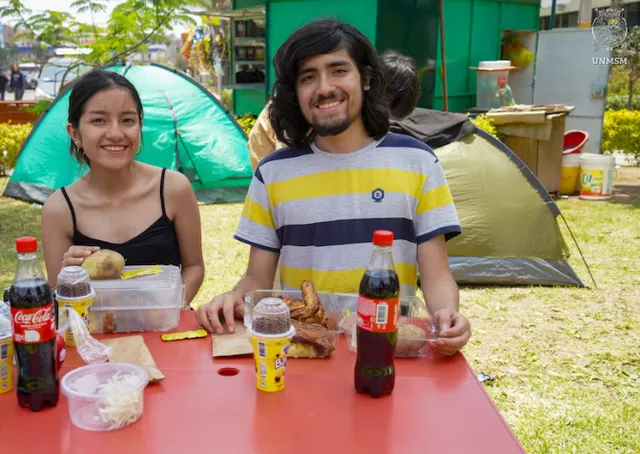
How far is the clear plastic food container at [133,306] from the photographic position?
1.80m

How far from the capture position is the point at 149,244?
7.79 feet

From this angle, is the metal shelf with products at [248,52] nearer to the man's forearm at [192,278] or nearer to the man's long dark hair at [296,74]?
the man's forearm at [192,278]

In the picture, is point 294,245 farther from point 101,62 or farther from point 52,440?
point 101,62

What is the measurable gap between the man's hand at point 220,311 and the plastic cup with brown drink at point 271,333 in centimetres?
38

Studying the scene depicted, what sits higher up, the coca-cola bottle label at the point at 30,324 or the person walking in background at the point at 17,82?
the person walking in background at the point at 17,82

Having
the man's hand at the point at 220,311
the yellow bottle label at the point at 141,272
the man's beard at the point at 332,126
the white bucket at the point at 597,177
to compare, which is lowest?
the white bucket at the point at 597,177

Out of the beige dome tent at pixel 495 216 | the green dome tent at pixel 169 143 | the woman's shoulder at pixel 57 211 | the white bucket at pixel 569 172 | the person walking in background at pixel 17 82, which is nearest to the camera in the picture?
the woman's shoulder at pixel 57 211

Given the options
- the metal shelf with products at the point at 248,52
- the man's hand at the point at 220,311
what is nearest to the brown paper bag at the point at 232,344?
the man's hand at the point at 220,311

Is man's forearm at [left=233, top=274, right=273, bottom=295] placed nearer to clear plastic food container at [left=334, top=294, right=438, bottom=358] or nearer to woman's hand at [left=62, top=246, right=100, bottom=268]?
clear plastic food container at [left=334, top=294, right=438, bottom=358]

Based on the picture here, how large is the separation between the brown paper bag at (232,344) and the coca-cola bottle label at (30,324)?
0.47 metres

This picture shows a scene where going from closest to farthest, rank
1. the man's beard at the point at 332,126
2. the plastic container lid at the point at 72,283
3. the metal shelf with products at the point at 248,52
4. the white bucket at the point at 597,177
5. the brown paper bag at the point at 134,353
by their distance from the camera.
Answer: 1. the brown paper bag at the point at 134,353
2. the plastic container lid at the point at 72,283
3. the man's beard at the point at 332,126
4. the white bucket at the point at 597,177
5. the metal shelf with products at the point at 248,52

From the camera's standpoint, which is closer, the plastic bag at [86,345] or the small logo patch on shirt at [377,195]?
the plastic bag at [86,345]

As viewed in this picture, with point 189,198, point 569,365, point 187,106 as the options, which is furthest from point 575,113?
point 189,198

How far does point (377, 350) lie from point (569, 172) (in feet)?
26.6
